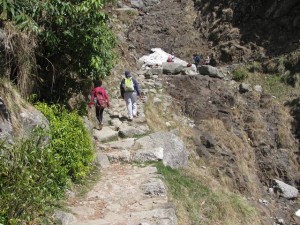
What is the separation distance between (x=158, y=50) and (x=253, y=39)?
4838 mm

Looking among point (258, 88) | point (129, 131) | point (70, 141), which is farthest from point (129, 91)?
point (258, 88)

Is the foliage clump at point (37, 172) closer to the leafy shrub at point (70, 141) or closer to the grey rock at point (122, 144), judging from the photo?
the leafy shrub at point (70, 141)

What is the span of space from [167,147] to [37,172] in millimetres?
4944

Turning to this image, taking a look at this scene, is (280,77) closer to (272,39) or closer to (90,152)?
(272,39)

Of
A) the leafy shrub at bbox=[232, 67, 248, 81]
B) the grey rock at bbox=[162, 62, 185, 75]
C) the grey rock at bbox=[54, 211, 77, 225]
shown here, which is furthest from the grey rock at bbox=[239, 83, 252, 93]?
the grey rock at bbox=[54, 211, 77, 225]

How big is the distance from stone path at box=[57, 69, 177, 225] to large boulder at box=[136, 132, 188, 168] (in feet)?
0.99

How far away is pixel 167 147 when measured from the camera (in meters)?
10.1

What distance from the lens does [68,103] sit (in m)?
9.80

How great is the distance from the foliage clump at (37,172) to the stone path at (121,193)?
0.46 meters

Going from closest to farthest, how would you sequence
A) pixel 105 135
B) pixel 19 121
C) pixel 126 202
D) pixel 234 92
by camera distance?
1. pixel 19 121
2. pixel 126 202
3. pixel 105 135
4. pixel 234 92

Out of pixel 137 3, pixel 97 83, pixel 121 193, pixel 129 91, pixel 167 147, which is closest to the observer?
pixel 121 193

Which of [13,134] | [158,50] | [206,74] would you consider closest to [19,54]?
[13,134]

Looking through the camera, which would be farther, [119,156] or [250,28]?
[250,28]

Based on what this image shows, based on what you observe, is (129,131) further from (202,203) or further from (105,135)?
(202,203)
